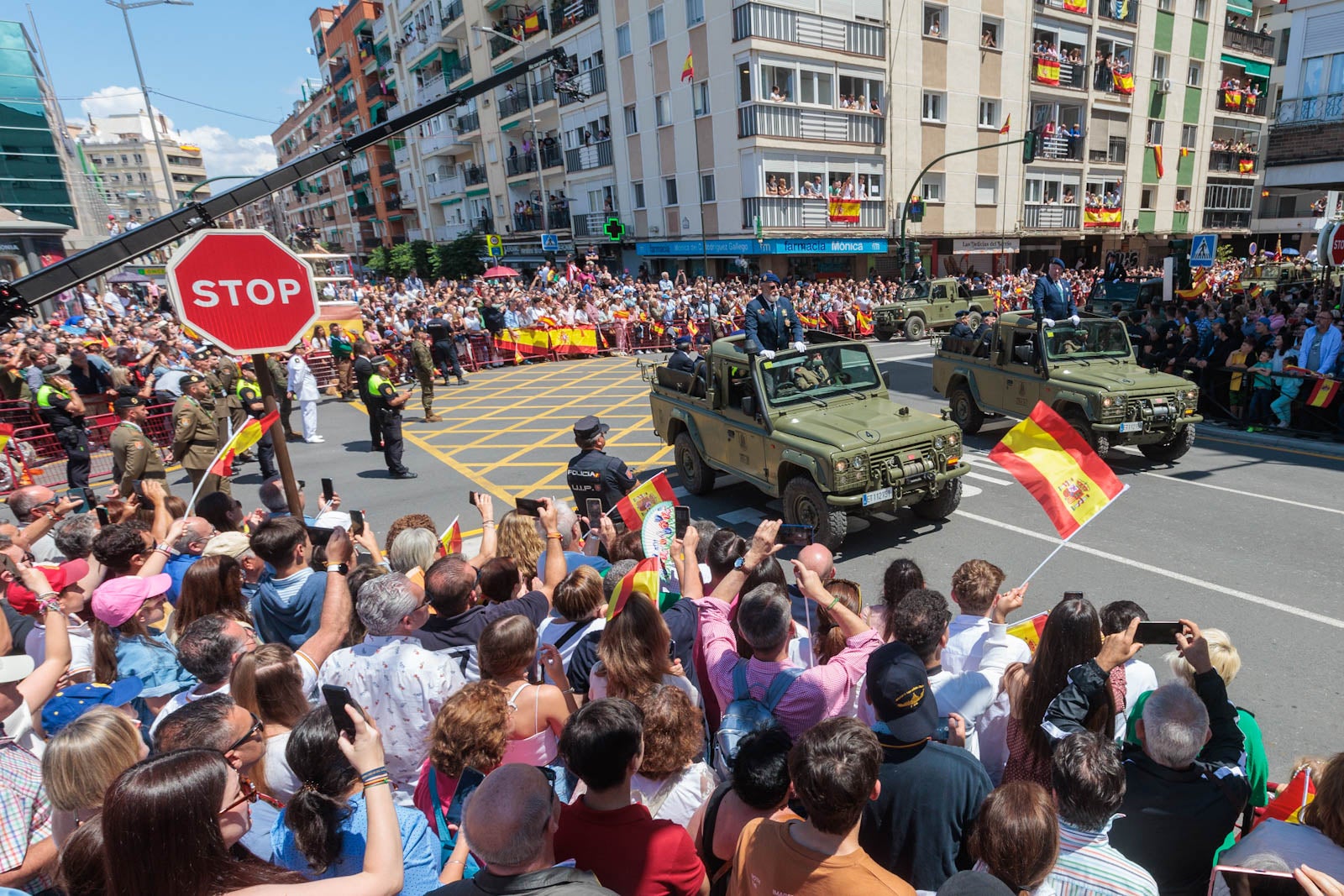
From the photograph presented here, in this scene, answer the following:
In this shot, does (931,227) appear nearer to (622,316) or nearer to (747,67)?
(747,67)

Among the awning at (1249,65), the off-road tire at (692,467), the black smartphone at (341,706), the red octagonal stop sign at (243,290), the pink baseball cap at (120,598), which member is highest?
the awning at (1249,65)

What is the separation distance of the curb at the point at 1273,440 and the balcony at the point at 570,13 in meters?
30.5

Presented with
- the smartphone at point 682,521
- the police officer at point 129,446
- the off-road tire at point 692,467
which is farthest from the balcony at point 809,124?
the smartphone at point 682,521

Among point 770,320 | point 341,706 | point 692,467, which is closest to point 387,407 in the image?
point 692,467

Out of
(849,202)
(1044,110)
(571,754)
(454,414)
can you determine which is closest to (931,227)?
(849,202)

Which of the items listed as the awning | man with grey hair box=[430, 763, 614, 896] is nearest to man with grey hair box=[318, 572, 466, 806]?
man with grey hair box=[430, 763, 614, 896]

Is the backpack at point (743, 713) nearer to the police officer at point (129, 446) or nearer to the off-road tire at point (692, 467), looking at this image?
the off-road tire at point (692, 467)

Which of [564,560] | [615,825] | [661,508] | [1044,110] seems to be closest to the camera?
[615,825]

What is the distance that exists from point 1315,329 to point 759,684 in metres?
12.5

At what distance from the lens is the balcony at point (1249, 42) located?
Result: 1500 inches

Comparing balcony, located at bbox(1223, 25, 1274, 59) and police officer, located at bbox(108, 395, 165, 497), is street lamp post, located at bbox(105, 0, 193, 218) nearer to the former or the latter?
police officer, located at bbox(108, 395, 165, 497)

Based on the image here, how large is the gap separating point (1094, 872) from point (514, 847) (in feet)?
5.46

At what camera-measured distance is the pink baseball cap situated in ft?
12.1

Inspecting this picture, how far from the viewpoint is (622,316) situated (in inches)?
934
